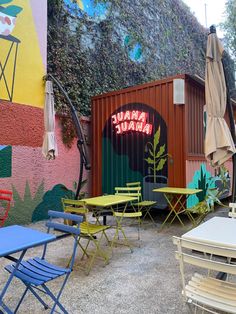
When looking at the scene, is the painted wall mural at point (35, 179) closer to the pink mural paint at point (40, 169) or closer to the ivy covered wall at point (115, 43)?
the pink mural paint at point (40, 169)

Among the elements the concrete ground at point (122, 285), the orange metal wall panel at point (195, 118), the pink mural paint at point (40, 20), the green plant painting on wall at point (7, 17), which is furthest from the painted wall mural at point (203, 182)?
the green plant painting on wall at point (7, 17)

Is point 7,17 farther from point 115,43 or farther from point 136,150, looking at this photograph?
point 115,43

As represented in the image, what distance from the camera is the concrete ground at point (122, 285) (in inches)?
107

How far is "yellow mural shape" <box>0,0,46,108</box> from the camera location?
5.80 m

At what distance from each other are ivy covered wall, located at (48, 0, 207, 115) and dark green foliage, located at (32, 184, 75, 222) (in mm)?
2037

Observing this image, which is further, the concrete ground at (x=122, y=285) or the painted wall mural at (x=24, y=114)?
the painted wall mural at (x=24, y=114)

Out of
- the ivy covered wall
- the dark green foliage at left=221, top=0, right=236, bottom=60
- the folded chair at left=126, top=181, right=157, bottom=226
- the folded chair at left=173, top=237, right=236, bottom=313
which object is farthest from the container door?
the dark green foliage at left=221, top=0, right=236, bottom=60

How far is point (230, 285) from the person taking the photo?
7.08 ft

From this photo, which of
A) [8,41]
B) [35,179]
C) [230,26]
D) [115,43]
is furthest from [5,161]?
[230,26]

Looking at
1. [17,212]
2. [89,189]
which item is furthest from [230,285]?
[89,189]

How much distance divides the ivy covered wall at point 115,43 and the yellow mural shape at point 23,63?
35.7 inches

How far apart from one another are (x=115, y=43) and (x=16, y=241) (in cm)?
957

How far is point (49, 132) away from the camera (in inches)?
216

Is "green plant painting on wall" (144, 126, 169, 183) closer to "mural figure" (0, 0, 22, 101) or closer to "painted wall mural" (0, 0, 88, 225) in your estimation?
"painted wall mural" (0, 0, 88, 225)
